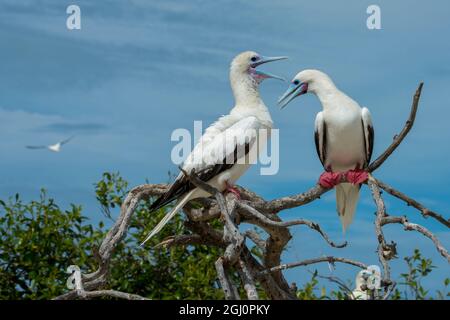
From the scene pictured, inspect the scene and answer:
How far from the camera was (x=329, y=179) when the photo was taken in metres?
→ 7.49

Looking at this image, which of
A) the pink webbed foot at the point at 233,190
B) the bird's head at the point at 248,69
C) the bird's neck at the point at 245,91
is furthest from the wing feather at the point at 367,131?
the pink webbed foot at the point at 233,190

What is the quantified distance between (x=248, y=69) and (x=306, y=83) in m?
0.63

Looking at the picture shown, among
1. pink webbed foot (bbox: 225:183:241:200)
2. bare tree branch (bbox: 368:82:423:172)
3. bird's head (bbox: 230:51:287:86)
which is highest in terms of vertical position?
bird's head (bbox: 230:51:287:86)

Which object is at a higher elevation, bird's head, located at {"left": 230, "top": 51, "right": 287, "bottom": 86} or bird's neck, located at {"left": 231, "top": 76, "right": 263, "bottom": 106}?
bird's head, located at {"left": 230, "top": 51, "right": 287, "bottom": 86}

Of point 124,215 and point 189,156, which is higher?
point 189,156

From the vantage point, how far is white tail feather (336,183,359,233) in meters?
8.16

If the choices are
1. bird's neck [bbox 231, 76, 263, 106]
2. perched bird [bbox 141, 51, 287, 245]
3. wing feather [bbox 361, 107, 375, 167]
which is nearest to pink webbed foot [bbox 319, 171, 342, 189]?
wing feather [bbox 361, 107, 375, 167]

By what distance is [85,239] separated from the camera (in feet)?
29.0

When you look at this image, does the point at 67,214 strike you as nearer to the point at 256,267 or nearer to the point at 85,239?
the point at 85,239

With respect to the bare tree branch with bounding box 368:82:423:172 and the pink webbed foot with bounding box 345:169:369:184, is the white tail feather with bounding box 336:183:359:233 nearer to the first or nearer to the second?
the pink webbed foot with bounding box 345:169:369:184

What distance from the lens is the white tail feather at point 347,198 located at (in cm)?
816

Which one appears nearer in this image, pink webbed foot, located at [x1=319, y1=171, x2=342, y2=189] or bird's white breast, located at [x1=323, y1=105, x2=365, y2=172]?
pink webbed foot, located at [x1=319, y1=171, x2=342, y2=189]
